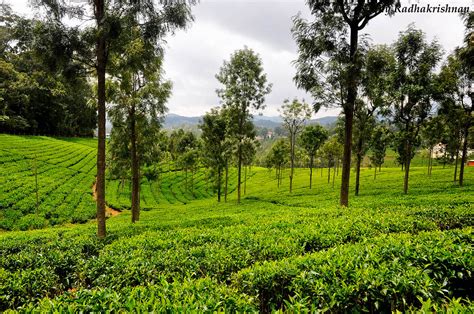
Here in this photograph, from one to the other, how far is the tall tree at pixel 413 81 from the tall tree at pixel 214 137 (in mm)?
19328

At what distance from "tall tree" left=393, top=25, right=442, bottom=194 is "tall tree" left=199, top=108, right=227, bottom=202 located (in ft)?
63.4

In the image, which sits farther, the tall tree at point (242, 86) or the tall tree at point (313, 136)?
the tall tree at point (313, 136)

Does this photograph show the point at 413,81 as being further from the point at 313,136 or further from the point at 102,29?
the point at 102,29

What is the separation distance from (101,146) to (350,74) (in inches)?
492

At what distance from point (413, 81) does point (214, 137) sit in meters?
23.2

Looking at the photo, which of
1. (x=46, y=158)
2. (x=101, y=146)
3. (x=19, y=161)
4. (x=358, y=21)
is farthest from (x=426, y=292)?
(x=46, y=158)

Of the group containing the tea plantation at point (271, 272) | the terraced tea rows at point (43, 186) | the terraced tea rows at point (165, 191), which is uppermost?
the tea plantation at point (271, 272)

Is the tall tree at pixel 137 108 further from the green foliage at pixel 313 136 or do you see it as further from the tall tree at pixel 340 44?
the green foliage at pixel 313 136

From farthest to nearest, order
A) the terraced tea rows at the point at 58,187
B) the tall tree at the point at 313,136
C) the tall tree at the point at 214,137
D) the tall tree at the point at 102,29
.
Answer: the tall tree at the point at 313,136 < the tall tree at the point at 214,137 < the terraced tea rows at the point at 58,187 < the tall tree at the point at 102,29

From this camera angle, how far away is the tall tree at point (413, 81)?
2555cm

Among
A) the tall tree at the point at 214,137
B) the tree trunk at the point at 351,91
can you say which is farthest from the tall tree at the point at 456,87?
the tall tree at the point at 214,137

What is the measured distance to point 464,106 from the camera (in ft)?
92.2

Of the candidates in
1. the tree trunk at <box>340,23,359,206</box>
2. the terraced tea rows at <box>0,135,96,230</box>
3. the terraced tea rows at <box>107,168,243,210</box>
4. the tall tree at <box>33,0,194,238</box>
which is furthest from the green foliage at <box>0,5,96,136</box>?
the terraced tea rows at <box>107,168,243,210</box>

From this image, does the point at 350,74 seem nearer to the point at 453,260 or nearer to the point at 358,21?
the point at 358,21
